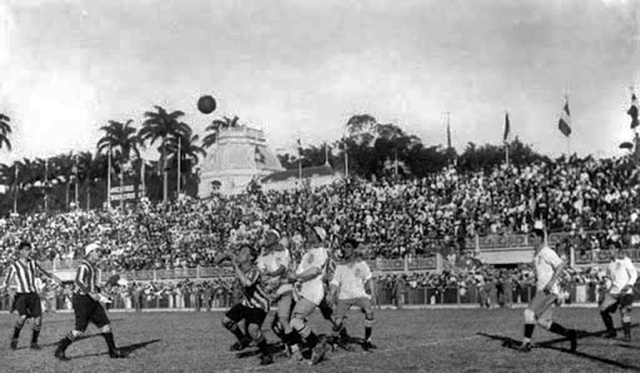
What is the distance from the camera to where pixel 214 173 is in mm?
89938

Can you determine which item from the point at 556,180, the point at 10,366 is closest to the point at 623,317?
the point at 10,366

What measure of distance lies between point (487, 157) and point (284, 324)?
8792 centimetres

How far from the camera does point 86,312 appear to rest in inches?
641

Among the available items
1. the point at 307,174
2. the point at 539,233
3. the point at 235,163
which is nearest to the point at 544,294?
the point at 539,233

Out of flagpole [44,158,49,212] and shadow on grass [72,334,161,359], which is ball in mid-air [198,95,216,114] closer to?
shadow on grass [72,334,161,359]

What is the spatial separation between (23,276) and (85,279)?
4012 millimetres

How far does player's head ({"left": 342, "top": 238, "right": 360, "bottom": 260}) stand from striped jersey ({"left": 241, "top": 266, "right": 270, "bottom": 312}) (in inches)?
83.3

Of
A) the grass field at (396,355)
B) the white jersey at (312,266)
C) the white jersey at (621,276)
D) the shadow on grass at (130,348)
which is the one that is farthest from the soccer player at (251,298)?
the white jersey at (621,276)

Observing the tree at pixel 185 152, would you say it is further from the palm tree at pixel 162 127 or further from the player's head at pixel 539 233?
the player's head at pixel 539 233

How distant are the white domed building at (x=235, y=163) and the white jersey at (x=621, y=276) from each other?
6843cm

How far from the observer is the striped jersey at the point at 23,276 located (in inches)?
776

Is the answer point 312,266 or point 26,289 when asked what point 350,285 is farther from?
point 26,289

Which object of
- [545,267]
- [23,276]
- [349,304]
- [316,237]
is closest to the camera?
[316,237]

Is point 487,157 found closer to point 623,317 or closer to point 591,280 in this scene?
point 591,280
